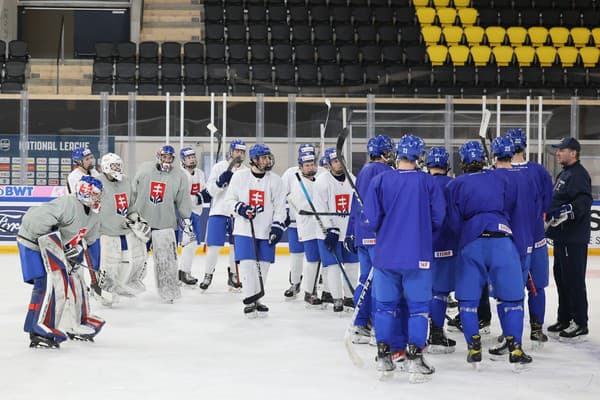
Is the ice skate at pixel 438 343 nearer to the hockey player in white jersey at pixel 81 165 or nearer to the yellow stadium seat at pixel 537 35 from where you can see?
the hockey player in white jersey at pixel 81 165

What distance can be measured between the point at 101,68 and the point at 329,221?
28.2ft

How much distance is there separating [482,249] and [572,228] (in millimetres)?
1279

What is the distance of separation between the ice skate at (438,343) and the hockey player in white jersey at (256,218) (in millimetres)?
1662

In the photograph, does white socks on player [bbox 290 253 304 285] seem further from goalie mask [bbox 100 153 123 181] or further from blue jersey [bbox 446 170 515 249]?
blue jersey [bbox 446 170 515 249]

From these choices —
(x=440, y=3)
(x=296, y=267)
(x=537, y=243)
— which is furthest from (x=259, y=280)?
(x=440, y=3)

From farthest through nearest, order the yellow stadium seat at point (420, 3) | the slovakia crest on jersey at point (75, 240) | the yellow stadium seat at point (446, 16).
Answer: the yellow stadium seat at point (420, 3) → the yellow stadium seat at point (446, 16) → the slovakia crest on jersey at point (75, 240)

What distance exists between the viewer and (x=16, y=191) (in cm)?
1185

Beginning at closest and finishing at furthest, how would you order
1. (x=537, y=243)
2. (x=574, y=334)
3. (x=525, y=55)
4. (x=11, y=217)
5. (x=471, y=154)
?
(x=471, y=154)
(x=537, y=243)
(x=574, y=334)
(x=11, y=217)
(x=525, y=55)

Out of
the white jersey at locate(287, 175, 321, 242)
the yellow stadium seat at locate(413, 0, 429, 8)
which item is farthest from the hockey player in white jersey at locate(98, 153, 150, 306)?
the yellow stadium seat at locate(413, 0, 429, 8)

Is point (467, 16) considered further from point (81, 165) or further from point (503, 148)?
point (503, 148)

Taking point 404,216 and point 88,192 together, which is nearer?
point 404,216

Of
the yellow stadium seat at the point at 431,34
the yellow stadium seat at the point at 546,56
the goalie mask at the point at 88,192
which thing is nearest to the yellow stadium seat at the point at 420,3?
the yellow stadium seat at the point at 431,34

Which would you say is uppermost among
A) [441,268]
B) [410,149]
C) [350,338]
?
[410,149]

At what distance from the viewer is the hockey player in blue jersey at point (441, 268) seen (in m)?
5.46
